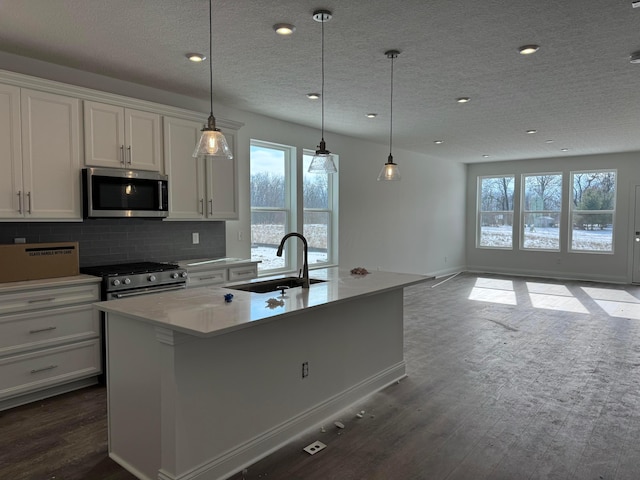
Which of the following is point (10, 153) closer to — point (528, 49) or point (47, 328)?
point (47, 328)

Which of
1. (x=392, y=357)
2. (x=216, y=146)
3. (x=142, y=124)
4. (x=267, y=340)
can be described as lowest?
Result: (x=392, y=357)

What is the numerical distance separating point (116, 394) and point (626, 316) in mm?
6227

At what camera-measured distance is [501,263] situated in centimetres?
1016

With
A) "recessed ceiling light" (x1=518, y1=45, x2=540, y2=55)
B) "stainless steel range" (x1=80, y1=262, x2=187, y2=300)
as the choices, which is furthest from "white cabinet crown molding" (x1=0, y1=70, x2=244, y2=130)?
"recessed ceiling light" (x1=518, y1=45, x2=540, y2=55)

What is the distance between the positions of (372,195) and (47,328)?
208 inches

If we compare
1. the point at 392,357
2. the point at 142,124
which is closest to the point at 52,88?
the point at 142,124

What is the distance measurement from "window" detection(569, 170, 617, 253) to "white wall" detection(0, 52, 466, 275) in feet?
7.65

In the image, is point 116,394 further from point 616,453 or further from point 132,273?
point 616,453

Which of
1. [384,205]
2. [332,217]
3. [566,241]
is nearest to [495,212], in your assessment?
[566,241]

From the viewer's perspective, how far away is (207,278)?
4.27 meters

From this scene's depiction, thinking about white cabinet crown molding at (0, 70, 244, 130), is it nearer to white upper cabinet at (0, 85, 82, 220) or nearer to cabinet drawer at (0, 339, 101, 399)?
white upper cabinet at (0, 85, 82, 220)

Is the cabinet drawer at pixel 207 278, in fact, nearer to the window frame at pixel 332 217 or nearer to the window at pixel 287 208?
the window at pixel 287 208

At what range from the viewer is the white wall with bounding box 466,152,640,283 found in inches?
339

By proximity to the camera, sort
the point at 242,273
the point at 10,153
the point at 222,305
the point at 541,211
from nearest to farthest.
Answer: the point at 222,305
the point at 10,153
the point at 242,273
the point at 541,211
